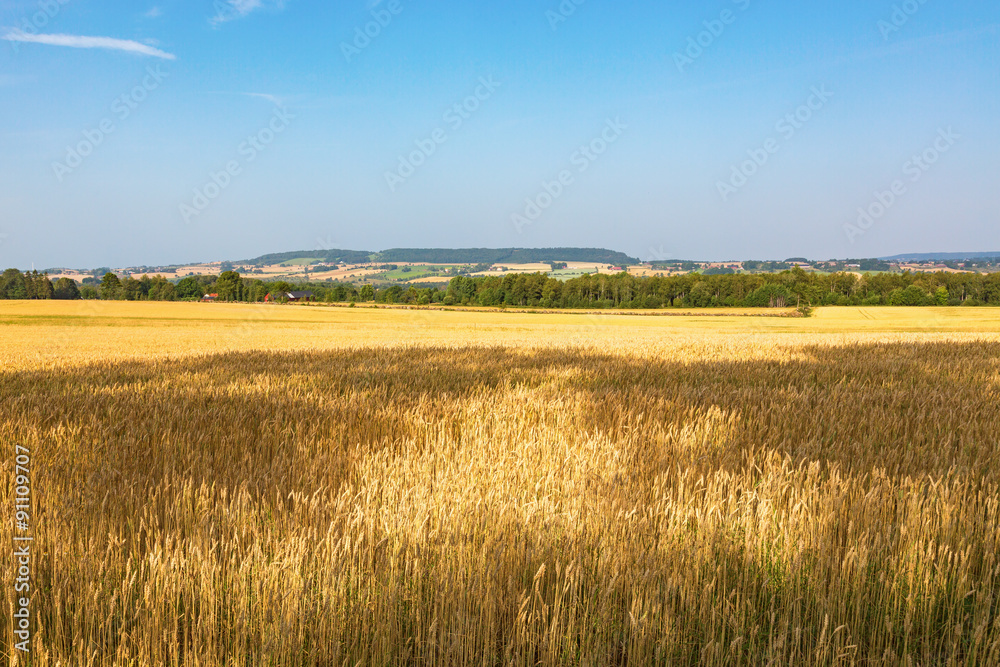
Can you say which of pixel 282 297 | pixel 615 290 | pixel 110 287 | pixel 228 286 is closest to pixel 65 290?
pixel 110 287

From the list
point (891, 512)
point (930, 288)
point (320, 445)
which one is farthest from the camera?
point (930, 288)

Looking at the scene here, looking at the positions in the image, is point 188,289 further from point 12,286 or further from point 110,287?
point 12,286

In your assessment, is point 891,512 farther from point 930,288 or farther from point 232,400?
point 930,288

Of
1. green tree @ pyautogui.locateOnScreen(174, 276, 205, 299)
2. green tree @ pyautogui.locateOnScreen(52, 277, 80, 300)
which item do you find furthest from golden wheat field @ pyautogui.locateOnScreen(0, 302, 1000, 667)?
green tree @ pyautogui.locateOnScreen(174, 276, 205, 299)

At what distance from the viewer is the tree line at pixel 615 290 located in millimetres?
103875

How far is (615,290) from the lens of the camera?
122 metres

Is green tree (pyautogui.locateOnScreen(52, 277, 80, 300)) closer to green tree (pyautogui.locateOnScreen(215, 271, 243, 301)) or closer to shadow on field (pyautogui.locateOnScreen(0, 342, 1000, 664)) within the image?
green tree (pyautogui.locateOnScreen(215, 271, 243, 301))

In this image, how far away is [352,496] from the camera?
3.12 m

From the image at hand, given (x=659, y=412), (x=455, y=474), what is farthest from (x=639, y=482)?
(x=659, y=412)

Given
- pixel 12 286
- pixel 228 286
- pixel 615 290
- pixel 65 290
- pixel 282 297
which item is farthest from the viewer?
pixel 228 286

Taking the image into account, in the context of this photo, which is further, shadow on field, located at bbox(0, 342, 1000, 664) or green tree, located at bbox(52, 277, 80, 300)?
green tree, located at bbox(52, 277, 80, 300)

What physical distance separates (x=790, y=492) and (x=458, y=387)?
471 centimetres

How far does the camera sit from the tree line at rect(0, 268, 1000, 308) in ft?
341

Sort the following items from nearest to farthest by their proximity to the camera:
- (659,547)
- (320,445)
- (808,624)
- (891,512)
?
(808,624)
(659,547)
(891,512)
(320,445)
